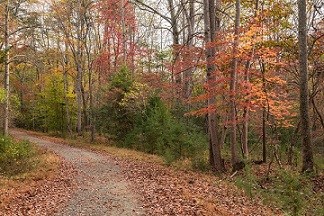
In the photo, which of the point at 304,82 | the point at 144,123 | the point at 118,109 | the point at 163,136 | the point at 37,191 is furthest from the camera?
the point at 118,109

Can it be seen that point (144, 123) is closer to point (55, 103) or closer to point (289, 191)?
point (55, 103)

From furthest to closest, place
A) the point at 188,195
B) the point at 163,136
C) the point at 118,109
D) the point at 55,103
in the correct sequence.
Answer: the point at 55,103 → the point at 118,109 → the point at 163,136 → the point at 188,195

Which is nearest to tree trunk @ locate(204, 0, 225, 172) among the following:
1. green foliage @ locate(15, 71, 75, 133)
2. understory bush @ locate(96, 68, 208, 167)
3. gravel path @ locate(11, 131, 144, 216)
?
understory bush @ locate(96, 68, 208, 167)

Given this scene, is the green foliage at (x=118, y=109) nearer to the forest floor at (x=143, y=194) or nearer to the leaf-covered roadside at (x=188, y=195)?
the forest floor at (x=143, y=194)

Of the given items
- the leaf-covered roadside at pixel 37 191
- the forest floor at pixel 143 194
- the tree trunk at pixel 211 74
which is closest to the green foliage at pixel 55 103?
the leaf-covered roadside at pixel 37 191

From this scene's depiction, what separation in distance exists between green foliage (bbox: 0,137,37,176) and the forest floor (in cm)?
151

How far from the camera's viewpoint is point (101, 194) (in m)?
9.85

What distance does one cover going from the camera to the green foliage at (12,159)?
12.8 metres

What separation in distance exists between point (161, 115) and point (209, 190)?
860 centimetres

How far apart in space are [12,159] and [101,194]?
212 inches

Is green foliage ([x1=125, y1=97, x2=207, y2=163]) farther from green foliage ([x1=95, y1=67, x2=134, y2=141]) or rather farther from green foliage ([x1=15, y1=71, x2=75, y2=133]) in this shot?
green foliage ([x1=15, y1=71, x2=75, y2=133])

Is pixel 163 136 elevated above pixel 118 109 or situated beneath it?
situated beneath

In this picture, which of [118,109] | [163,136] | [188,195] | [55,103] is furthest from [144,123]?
[55,103]

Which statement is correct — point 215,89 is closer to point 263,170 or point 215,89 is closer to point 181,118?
point 263,170
